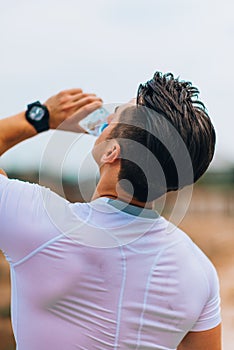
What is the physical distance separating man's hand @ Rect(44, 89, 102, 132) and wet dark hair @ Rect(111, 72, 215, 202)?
0.07 metres

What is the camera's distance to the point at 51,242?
149cm

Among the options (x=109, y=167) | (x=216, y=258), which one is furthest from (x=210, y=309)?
(x=216, y=258)

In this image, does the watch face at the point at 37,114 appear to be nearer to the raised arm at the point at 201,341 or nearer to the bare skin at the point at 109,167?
the bare skin at the point at 109,167

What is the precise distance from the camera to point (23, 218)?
1476 mm

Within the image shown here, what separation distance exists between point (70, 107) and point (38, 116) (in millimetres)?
69

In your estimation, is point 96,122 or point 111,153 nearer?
point 111,153

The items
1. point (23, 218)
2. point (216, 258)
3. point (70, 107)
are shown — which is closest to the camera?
point (23, 218)

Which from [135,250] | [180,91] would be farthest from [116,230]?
[180,91]

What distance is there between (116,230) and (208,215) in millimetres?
15382

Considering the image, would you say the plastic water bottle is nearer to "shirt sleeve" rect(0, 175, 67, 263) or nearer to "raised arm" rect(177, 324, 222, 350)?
"shirt sleeve" rect(0, 175, 67, 263)

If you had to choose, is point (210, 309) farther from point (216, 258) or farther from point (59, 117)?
point (216, 258)

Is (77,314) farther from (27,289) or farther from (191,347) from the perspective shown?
(191,347)

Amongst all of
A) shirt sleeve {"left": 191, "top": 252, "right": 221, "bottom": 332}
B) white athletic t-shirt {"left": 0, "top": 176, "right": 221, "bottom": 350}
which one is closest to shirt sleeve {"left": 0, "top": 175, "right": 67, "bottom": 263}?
white athletic t-shirt {"left": 0, "top": 176, "right": 221, "bottom": 350}

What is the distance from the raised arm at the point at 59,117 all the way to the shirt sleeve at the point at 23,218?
13 cm
